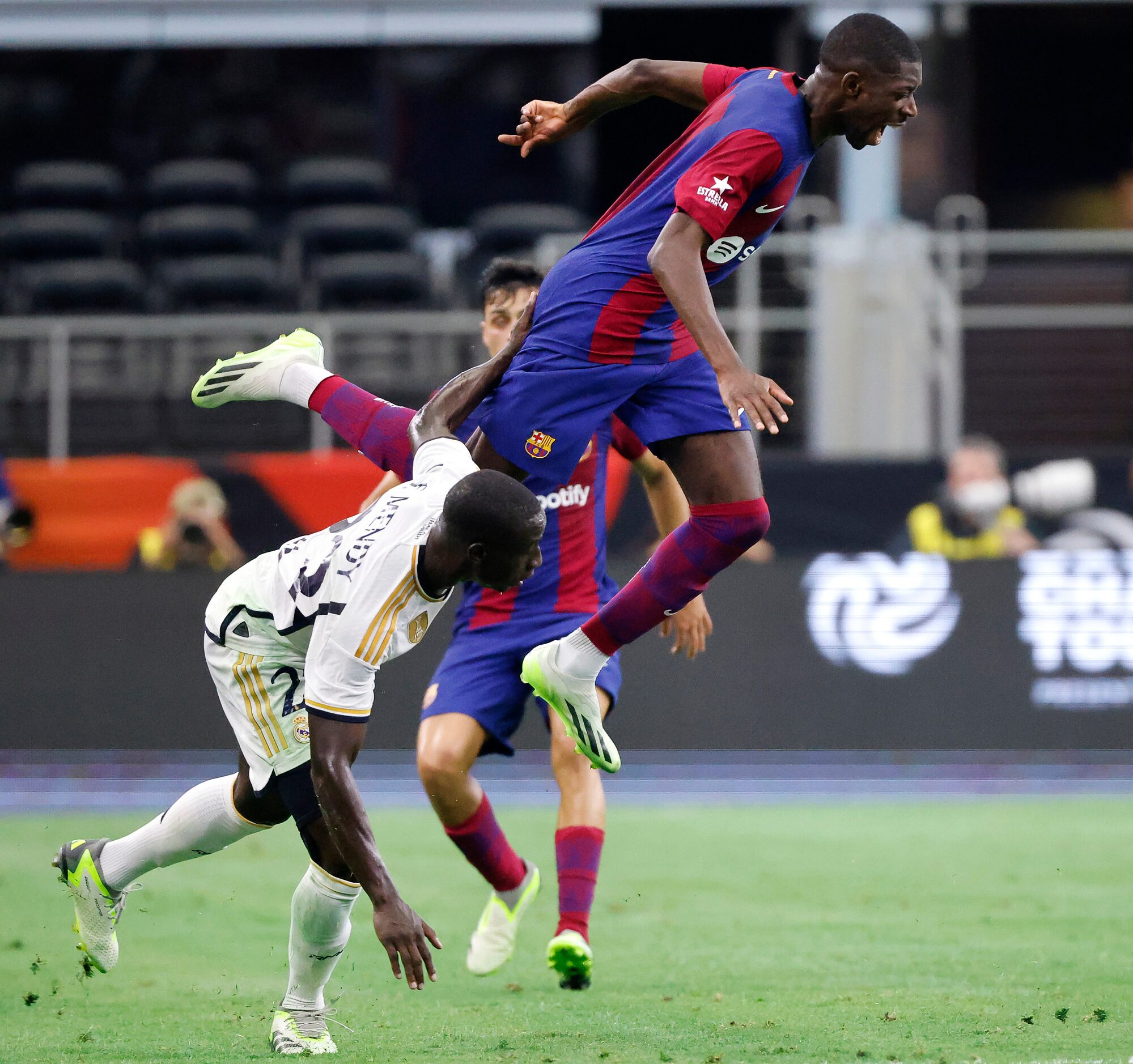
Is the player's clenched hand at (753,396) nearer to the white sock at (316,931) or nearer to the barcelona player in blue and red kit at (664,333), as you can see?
the barcelona player in blue and red kit at (664,333)

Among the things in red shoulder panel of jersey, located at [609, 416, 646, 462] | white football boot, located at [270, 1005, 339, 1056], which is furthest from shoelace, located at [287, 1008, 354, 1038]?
red shoulder panel of jersey, located at [609, 416, 646, 462]

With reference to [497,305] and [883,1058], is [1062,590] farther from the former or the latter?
[883,1058]

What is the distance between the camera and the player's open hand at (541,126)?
5.32 m

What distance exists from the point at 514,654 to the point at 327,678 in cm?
193

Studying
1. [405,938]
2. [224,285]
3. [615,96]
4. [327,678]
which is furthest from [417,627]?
[224,285]

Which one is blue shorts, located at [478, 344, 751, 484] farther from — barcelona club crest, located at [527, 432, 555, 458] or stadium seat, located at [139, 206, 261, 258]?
stadium seat, located at [139, 206, 261, 258]

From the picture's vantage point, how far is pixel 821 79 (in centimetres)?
479

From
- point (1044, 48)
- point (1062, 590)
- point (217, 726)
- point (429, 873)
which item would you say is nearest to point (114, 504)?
point (217, 726)

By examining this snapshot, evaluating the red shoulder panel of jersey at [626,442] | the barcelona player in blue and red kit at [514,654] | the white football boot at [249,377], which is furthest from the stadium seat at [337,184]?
the white football boot at [249,377]

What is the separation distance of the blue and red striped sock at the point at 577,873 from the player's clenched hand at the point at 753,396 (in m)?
1.76

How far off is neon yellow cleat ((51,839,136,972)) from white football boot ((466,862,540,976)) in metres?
1.21

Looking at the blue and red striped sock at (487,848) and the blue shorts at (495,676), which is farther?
the blue shorts at (495,676)

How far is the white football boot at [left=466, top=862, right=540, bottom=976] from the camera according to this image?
552cm

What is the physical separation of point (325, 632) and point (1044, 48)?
17481 mm
